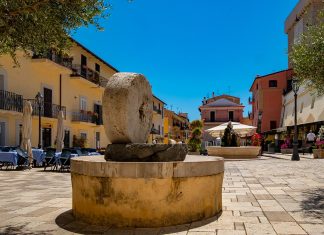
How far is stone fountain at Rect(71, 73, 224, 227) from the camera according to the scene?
5324mm

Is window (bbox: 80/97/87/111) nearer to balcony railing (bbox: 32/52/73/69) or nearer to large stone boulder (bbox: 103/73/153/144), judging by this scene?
balcony railing (bbox: 32/52/73/69)

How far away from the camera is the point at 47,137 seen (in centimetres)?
2584

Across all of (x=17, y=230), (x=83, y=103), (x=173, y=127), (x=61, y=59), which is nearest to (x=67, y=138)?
(x=83, y=103)

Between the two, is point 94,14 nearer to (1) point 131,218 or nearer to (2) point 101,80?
(1) point 131,218

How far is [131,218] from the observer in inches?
210

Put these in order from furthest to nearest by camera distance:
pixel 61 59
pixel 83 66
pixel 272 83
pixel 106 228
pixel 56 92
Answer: pixel 272 83, pixel 83 66, pixel 61 59, pixel 56 92, pixel 106 228

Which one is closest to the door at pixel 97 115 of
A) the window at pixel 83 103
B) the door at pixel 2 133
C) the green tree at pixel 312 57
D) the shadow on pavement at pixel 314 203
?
the window at pixel 83 103

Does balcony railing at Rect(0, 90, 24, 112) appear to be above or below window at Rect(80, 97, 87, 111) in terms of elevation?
below

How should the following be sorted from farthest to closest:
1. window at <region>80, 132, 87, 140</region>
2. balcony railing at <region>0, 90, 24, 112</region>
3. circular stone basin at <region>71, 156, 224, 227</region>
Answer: window at <region>80, 132, 87, 140</region>, balcony railing at <region>0, 90, 24, 112</region>, circular stone basin at <region>71, 156, 224, 227</region>

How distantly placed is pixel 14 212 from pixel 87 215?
1.61 metres

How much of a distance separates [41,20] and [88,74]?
2614cm

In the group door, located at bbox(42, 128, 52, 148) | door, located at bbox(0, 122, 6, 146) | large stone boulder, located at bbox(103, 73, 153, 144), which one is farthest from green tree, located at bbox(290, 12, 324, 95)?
door, located at bbox(42, 128, 52, 148)

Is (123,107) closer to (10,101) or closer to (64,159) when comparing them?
(64,159)

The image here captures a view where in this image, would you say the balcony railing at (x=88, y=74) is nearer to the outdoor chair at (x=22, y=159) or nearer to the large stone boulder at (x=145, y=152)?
the outdoor chair at (x=22, y=159)
